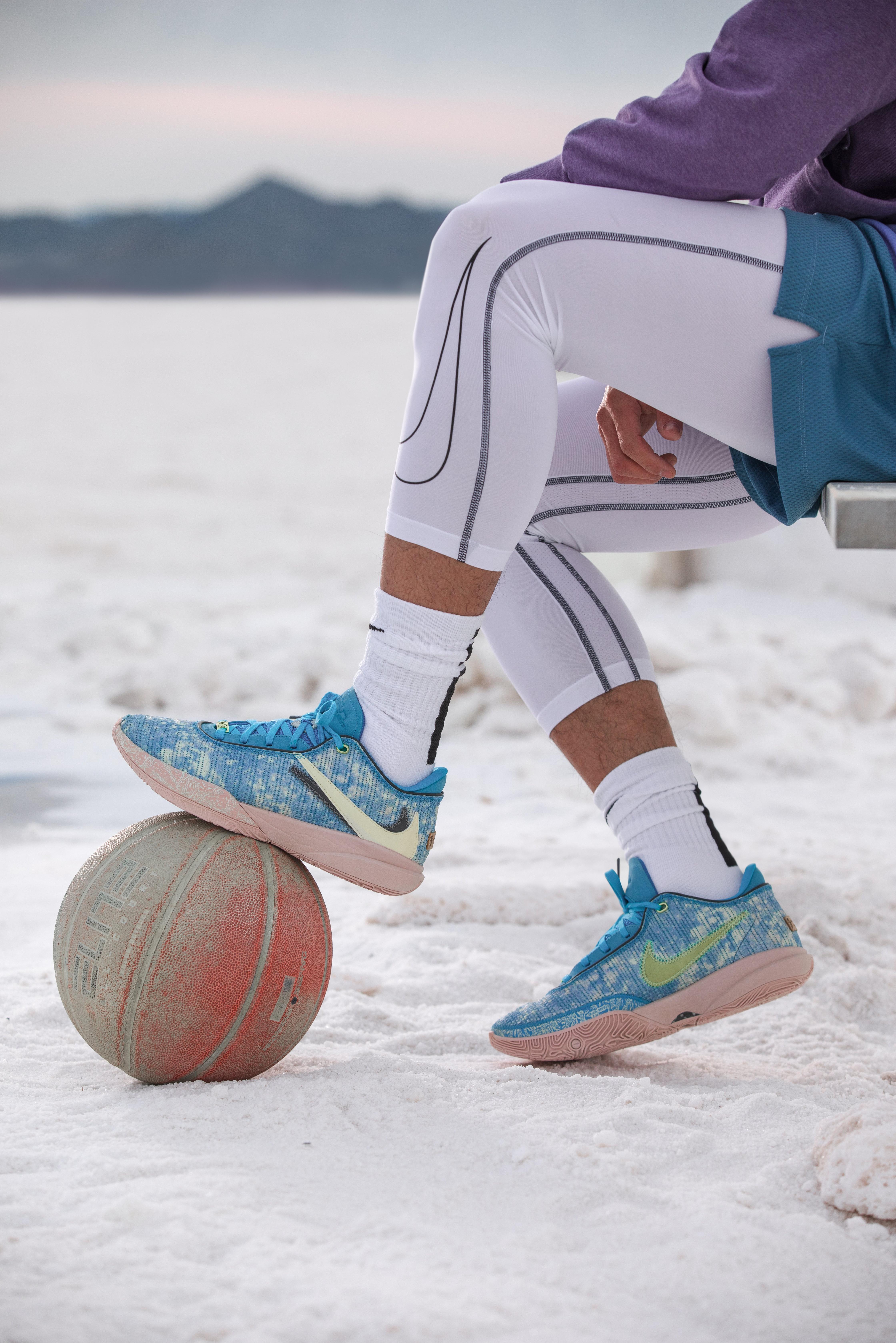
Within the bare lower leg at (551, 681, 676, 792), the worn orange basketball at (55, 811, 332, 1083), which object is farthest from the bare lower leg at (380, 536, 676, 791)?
the worn orange basketball at (55, 811, 332, 1083)

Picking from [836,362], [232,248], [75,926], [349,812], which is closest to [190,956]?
[75,926]

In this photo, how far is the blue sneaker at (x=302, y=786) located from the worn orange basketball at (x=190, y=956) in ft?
0.30

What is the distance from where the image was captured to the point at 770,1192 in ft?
3.95

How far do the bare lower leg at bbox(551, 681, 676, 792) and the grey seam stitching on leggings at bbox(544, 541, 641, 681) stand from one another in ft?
0.08

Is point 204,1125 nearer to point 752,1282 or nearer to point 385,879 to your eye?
point 385,879

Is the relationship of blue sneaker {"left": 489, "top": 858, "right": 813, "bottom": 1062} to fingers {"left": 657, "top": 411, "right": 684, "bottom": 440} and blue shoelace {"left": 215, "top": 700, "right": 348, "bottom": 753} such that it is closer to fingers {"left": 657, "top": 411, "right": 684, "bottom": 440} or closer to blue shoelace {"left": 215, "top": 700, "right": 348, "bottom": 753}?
blue shoelace {"left": 215, "top": 700, "right": 348, "bottom": 753}

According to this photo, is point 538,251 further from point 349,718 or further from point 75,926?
point 75,926

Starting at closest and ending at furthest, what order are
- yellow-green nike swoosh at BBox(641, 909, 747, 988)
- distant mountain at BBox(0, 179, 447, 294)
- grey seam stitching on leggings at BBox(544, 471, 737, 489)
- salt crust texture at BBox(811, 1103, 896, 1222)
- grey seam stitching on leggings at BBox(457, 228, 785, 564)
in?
salt crust texture at BBox(811, 1103, 896, 1222) < grey seam stitching on leggings at BBox(457, 228, 785, 564) < yellow-green nike swoosh at BBox(641, 909, 747, 988) < grey seam stitching on leggings at BBox(544, 471, 737, 489) < distant mountain at BBox(0, 179, 447, 294)

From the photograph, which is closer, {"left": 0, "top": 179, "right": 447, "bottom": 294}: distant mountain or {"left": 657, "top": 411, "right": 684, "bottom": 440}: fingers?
{"left": 657, "top": 411, "right": 684, "bottom": 440}: fingers

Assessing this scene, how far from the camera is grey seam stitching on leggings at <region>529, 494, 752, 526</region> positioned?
164 cm

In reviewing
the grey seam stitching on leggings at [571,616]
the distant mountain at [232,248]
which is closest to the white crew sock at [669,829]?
the grey seam stitching on leggings at [571,616]

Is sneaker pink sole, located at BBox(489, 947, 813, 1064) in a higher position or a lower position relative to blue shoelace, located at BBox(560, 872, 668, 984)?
lower

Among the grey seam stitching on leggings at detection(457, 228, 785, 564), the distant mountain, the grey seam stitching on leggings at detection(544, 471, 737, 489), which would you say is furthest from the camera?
the distant mountain

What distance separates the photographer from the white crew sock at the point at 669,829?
1557 millimetres
